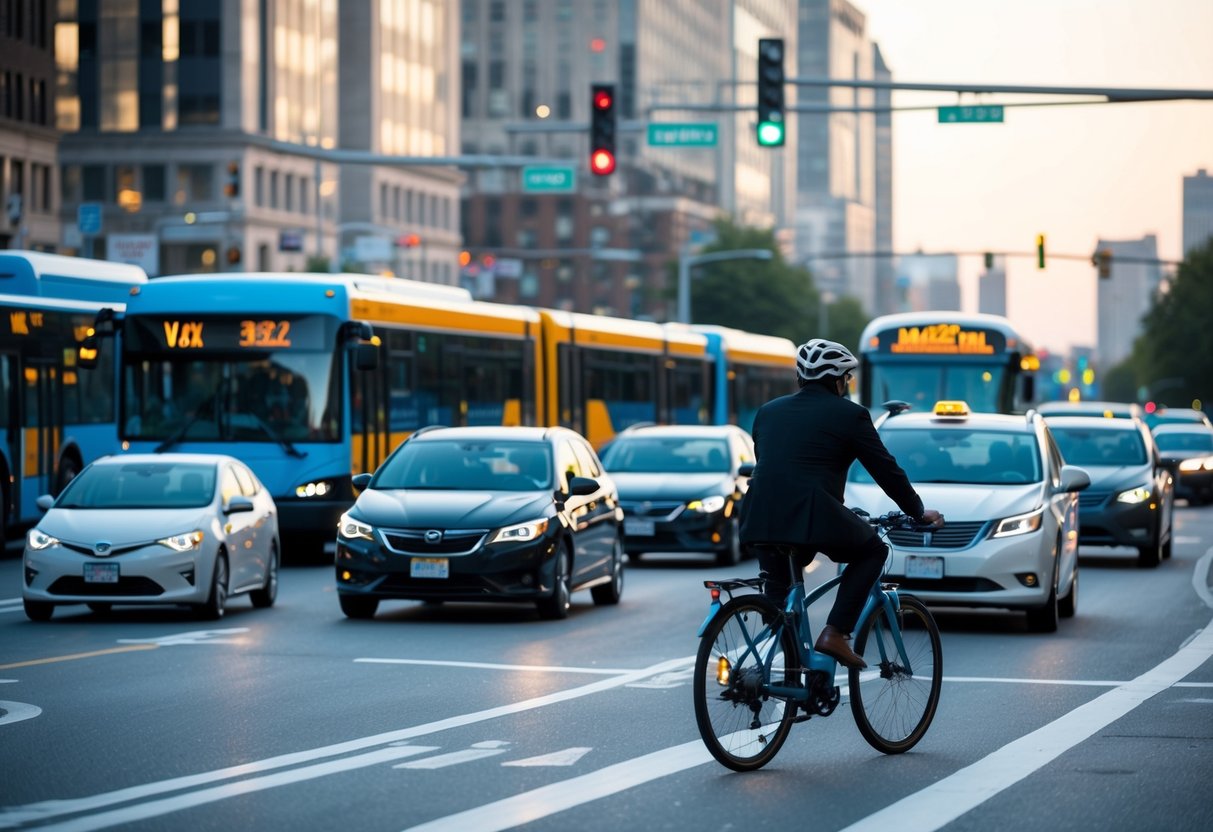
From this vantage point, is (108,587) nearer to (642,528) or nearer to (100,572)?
(100,572)

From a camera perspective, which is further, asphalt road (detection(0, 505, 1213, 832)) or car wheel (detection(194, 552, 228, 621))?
car wheel (detection(194, 552, 228, 621))

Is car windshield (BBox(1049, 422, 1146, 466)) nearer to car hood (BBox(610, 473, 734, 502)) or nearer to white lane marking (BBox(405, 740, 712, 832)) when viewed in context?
car hood (BBox(610, 473, 734, 502))

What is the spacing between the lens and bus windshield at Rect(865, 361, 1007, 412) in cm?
3497

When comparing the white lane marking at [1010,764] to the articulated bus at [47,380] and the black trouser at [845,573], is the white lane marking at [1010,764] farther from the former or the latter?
the articulated bus at [47,380]

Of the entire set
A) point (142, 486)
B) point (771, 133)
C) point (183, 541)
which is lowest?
point (183, 541)

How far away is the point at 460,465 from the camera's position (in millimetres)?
18938

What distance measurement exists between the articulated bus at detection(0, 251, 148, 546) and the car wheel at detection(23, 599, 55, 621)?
8.71 metres

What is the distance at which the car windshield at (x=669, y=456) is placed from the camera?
89.1 feet

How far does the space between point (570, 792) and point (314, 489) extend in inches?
672

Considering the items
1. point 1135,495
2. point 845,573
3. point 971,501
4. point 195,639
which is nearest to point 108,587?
point 195,639

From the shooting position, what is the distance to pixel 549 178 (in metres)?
38.0

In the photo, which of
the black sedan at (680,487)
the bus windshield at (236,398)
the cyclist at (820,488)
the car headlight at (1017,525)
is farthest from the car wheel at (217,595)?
the cyclist at (820,488)

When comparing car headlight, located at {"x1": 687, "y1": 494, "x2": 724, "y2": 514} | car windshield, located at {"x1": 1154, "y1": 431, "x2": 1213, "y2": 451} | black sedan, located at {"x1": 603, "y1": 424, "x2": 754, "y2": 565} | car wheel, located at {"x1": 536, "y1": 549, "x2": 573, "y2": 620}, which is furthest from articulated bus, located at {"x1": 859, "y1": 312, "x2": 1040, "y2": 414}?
car wheel, located at {"x1": 536, "y1": 549, "x2": 573, "y2": 620}

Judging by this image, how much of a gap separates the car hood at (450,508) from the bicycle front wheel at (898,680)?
7.58 metres
